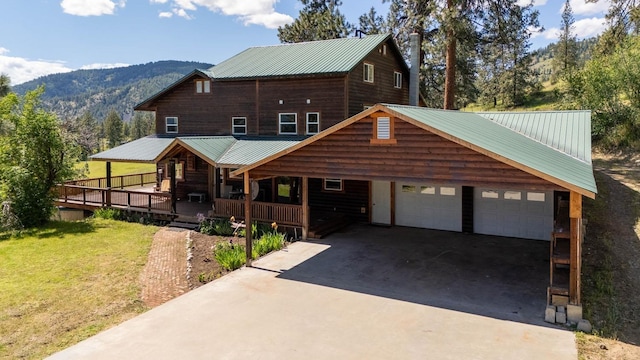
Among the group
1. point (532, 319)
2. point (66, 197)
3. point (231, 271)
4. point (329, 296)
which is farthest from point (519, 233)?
point (66, 197)

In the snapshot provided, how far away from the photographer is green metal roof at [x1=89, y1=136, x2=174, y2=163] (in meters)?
20.1

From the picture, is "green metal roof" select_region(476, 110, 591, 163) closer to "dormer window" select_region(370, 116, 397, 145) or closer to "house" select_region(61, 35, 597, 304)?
"house" select_region(61, 35, 597, 304)

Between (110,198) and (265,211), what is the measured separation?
8489mm

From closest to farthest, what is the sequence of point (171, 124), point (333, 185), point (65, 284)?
point (65, 284)
point (333, 185)
point (171, 124)

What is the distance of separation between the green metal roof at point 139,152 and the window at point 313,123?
652 centimetres

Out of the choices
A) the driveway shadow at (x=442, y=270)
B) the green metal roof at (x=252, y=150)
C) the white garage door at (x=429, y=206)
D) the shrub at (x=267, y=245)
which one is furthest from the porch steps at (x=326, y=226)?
the green metal roof at (x=252, y=150)

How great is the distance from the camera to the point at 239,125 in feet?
68.3

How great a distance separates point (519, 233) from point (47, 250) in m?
15.5

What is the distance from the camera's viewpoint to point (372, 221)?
17.4 meters

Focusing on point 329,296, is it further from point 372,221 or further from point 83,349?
point 372,221

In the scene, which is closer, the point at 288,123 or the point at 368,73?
the point at 288,123

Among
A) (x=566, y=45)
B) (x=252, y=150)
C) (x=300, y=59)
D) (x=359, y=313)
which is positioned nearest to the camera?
(x=359, y=313)

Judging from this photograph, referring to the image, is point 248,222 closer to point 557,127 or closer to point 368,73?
point 557,127

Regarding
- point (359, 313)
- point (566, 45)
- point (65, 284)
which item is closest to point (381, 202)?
point (359, 313)
